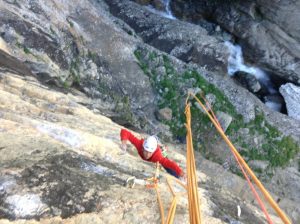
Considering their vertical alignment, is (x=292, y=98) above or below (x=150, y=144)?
above

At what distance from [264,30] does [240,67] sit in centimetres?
329

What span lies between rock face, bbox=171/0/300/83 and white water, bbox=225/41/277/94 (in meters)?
0.50

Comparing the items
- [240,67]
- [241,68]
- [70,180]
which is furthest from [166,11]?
[70,180]

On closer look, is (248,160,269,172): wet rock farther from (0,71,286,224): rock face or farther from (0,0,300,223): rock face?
(0,71,286,224): rock face

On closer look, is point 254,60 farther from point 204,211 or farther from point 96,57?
point 204,211

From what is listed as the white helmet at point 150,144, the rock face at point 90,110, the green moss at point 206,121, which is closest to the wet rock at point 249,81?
the rock face at point 90,110

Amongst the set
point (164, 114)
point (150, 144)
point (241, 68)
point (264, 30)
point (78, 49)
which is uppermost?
point (264, 30)

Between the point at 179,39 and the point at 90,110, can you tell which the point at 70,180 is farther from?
the point at 179,39

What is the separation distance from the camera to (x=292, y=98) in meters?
29.2

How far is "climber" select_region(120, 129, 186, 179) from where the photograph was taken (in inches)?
381

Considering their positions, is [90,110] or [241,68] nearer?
[90,110]

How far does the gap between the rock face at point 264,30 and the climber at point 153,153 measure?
2137 centimetres

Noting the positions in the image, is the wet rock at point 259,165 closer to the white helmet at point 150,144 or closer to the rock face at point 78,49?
the rock face at point 78,49

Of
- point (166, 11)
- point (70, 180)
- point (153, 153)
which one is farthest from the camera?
point (166, 11)
